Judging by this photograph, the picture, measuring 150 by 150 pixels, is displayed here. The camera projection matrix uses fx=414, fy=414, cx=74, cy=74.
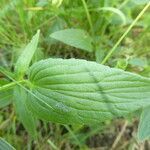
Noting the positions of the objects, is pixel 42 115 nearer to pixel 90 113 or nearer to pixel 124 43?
pixel 90 113

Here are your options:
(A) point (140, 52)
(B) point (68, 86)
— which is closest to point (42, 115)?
(B) point (68, 86)

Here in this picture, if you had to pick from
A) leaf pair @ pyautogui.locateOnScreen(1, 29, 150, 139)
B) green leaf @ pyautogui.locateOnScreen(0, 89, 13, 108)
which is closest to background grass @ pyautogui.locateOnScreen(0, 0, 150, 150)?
green leaf @ pyautogui.locateOnScreen(0, 89, 13, 108)

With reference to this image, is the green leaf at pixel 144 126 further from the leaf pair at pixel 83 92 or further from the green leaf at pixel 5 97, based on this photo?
the green leaf at pixel 5 97

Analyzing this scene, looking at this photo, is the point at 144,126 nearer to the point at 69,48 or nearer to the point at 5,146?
the point at 5,146

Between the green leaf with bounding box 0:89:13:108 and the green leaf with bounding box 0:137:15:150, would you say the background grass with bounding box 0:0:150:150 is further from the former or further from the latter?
the green leaf with bounding box 0:137:15:150

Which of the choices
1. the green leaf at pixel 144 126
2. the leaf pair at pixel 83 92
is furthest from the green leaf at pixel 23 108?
the green leaf at pixel 144 126

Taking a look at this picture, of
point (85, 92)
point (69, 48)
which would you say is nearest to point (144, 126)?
point (85, 92)
